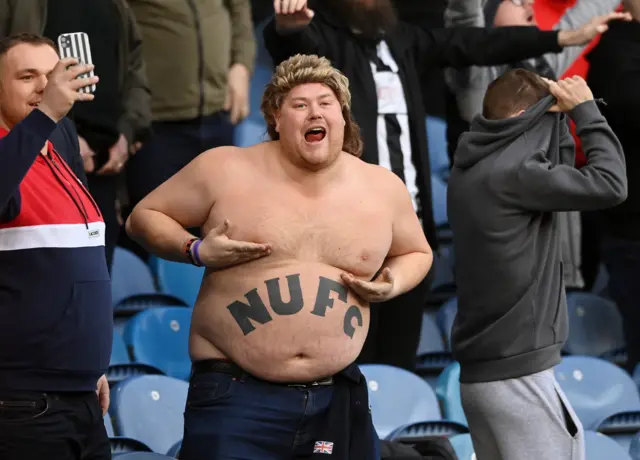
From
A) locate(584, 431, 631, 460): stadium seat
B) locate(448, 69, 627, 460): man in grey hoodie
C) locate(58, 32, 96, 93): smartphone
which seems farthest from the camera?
locate(584, 431, 631, 460): stadium seat

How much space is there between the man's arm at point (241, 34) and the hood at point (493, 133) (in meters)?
2.11

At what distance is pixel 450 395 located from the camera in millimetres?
5227

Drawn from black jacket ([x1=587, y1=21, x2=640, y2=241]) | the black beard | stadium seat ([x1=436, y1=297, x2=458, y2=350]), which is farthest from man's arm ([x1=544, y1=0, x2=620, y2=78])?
stadium seat ([x1=436, y1=297, x2=458, y2=350])

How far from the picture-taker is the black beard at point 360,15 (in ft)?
18.8

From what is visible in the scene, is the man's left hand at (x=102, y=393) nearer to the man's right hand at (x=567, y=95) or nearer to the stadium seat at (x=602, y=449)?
the man's right hand at (x=567, y=95)

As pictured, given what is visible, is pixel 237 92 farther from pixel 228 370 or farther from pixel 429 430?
pixel 228 370

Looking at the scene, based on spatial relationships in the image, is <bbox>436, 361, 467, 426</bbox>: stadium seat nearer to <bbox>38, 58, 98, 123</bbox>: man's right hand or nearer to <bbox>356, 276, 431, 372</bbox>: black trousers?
<bbox>356, 276, 431, 372</bbox>: black trousers

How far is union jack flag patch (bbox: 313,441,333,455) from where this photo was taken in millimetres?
3645

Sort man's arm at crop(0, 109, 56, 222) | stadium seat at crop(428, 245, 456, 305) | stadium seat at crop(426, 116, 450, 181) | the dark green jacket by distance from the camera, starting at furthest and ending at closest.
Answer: stadium seat at crop(426, 116, 450, 181), stadium seat at crop(428, 245, 456, 305), the dark green jacket, man's arm at crop(0, 109, 56, 222)

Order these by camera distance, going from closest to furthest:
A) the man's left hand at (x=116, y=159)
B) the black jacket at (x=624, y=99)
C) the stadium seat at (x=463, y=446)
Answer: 1. the stadium seat at (x=463, y=446)
2. the man's left hand at (x=116, y=159)
3. the black jacket at (x=624, y=99)

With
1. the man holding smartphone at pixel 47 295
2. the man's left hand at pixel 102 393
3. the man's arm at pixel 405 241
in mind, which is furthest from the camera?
the man's arm at pixel 405 241

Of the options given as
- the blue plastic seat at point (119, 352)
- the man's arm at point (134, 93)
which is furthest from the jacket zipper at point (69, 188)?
the man's arm at point (134, 93)

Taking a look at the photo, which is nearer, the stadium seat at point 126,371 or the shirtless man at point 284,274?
the shirtless man at point 284,274

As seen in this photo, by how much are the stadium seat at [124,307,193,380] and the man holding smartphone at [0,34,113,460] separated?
1722 millimetres
